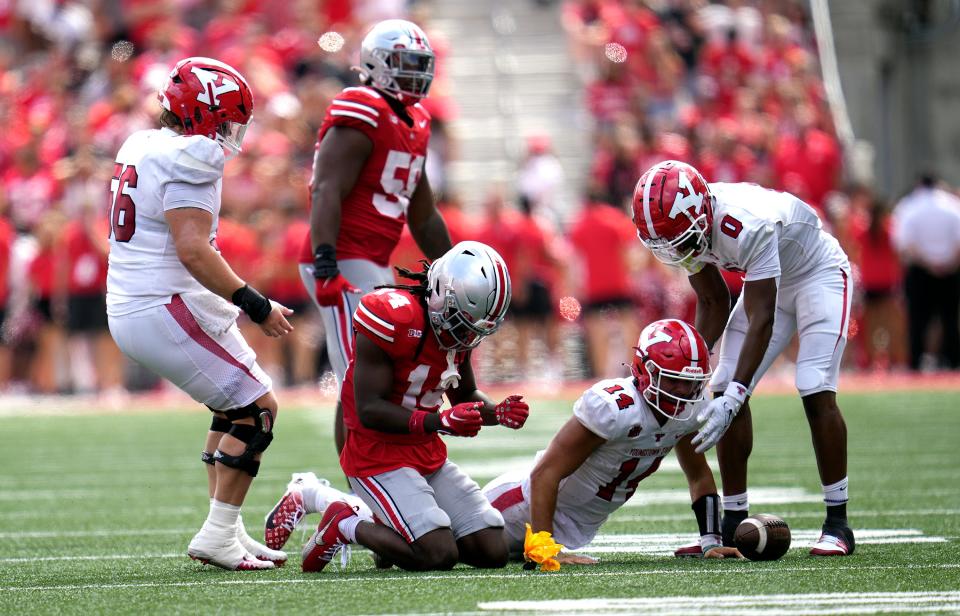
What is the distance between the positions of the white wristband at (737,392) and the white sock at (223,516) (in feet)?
5.80

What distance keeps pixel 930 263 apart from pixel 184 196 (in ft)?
38.3

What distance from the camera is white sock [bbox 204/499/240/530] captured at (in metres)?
5.61

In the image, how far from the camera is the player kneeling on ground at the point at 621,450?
544 centimetres

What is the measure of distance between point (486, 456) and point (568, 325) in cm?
818

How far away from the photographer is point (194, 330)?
223 inches

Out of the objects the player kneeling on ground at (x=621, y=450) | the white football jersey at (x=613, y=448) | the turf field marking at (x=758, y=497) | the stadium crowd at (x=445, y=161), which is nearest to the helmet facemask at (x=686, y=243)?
the player kneeling on ground at (x=621, y=450)

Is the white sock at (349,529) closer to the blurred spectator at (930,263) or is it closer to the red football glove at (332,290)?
the red football glove at (332,290)

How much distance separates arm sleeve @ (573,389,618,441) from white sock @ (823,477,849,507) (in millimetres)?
918

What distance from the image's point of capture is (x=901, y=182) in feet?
67.4

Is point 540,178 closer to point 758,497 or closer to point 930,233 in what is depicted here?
point 930,233

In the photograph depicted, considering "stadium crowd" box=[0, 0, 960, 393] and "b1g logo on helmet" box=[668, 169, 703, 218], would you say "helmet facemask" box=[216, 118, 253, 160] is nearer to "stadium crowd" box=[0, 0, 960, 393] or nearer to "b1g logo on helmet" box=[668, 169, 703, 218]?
"b1g logo on helmet" box=[668, 169, 703, 218]

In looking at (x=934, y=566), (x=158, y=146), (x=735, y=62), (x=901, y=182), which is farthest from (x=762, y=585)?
(x=901, y=182)

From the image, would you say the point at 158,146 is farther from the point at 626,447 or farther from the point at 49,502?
the point at 49,502

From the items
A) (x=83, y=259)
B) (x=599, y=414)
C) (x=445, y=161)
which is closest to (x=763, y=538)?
(x=599, y=414)
